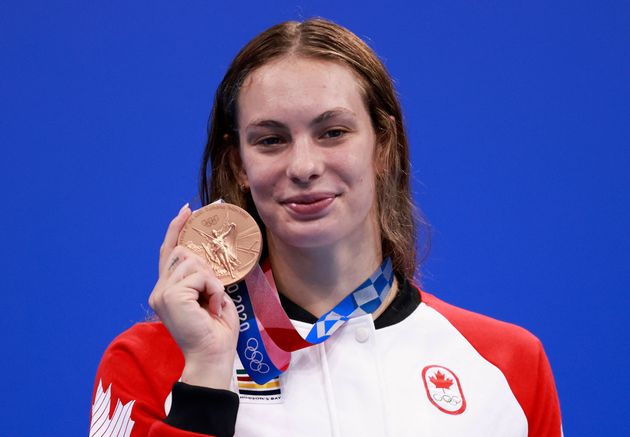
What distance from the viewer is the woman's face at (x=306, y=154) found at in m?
1.86

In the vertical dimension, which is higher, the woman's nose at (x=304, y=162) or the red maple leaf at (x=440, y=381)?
the woman's nose at (x=304, y=162)

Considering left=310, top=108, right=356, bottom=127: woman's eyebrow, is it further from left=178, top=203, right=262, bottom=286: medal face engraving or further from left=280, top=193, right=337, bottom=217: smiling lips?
left=178, top=203, right=262, bottom=286: medal face engraving

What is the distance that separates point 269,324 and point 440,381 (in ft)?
1.20

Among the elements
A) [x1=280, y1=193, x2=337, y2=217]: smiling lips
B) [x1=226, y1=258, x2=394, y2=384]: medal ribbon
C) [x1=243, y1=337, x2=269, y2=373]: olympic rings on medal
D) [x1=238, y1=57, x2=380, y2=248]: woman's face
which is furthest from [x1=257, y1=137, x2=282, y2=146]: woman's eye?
[x1=243, y1=337, x2=269, y2=373]: olympic rings on medal

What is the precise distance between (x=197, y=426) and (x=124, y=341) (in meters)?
0.32

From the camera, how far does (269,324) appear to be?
192cm

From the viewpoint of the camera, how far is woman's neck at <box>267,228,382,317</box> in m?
1.98

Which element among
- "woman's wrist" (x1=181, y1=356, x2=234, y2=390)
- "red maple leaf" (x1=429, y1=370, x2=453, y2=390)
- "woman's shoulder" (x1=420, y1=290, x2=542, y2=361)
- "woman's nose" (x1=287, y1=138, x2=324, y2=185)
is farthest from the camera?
"woman's shoulder" (x1=420, y1=290, x2=542, y2=361)

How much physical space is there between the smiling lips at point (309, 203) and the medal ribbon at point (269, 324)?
18cm

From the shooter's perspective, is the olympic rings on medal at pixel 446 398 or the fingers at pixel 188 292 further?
the olympic rings on medal at pixel 446 398

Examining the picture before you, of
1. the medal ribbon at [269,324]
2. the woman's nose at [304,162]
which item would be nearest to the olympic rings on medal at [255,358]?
the medal ribbon at [269,324]

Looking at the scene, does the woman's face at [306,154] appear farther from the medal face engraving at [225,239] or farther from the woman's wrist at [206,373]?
the woman's wrist at [206,373]

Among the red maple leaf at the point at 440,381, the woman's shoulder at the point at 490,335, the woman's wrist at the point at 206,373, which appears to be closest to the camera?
the woman's wrist at the point at 206,373

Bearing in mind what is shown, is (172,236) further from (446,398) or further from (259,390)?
(446,398)
